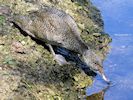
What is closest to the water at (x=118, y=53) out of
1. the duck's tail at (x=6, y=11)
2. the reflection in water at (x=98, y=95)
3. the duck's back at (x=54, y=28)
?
the reflection in water at (x=98, y=95)

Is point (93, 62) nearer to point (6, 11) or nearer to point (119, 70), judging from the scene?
point (119, 70)

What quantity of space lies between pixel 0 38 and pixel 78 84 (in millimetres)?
1905

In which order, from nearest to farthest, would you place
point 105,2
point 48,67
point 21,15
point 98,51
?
point 48,67 → point 21,15 → point 98,51 → point 105,2

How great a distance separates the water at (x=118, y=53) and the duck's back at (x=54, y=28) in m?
1.03

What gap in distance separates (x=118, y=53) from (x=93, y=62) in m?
1.60

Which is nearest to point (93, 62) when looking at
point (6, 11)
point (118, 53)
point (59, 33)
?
point (59, 33)

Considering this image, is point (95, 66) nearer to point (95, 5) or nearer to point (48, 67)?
point (48, 67)

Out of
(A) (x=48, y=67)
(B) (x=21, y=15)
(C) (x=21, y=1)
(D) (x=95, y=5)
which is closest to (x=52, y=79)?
(A) (x=48, y=67)

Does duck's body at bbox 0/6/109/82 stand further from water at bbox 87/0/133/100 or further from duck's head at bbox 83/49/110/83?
water at bbox 87/0/133/100

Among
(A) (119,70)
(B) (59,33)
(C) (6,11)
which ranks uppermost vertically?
(B) (59,33)

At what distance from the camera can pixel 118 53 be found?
36.4 feet

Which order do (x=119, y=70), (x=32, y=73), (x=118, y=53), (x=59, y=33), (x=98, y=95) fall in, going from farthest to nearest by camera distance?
(x=118, y=53) < (x=119, y=70) < (x=59, y=33) < (x=98, y=95) < (x=32, y=73)

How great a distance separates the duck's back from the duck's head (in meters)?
0.23

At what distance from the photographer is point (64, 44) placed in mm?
9680
